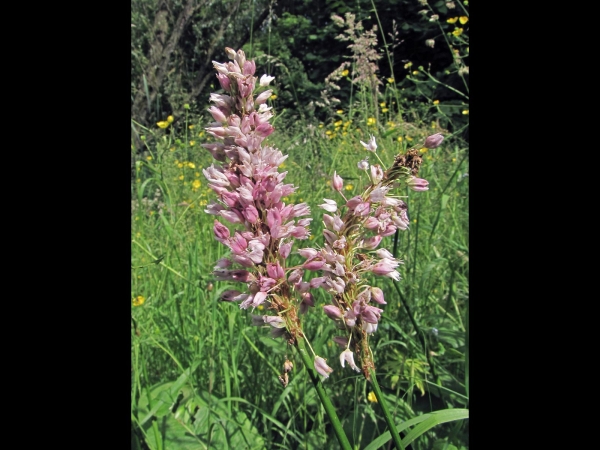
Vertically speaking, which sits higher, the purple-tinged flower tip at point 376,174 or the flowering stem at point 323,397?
the purple-tinged flower tip at point 376,174

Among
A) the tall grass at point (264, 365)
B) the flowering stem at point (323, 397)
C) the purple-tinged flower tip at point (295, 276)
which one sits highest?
the purple-tinged flower tip at point (295, 276)

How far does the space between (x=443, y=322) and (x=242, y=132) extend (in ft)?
3.17

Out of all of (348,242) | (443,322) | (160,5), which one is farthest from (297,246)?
(160,5)

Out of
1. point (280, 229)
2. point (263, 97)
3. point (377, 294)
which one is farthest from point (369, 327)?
point (263, 97)

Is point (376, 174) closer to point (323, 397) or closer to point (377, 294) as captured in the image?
point (377, 294)

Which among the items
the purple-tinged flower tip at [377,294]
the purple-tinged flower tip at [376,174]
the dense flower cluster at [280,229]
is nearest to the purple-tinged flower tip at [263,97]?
the dense flower cluster at [280,229]

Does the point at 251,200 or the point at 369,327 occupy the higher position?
the point at 251,200

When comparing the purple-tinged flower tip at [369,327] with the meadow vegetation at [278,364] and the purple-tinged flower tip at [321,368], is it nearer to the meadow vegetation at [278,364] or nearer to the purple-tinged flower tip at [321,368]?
the purple-tinged flower tip at [321,368]

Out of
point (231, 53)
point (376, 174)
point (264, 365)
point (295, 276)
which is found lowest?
point (264, 365)

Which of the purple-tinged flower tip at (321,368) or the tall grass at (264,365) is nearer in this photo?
the purple-tinged flower tip at (321,368)

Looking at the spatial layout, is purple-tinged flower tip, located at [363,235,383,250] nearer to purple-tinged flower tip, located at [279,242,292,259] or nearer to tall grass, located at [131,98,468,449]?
purple-tinged flower tip, located at [279,242,292,259]

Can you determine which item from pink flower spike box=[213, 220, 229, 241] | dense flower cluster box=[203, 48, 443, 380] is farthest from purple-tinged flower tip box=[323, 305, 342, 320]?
pink flower spike box=[213, 220, 229, 241]

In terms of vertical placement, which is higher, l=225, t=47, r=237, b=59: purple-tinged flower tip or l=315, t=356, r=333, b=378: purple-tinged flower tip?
l=225, t=47, r=237, b=59: purple-tinged flower tip
